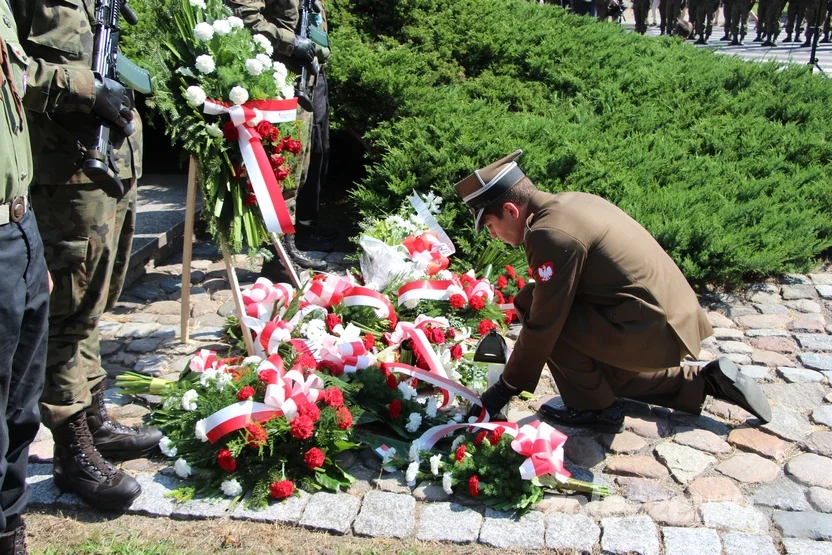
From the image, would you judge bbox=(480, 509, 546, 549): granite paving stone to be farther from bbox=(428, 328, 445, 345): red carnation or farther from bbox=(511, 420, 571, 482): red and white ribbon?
bbox=(428, 328, 445, 345): red carnation

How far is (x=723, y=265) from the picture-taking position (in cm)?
554

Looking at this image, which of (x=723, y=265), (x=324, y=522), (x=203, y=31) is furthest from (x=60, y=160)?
Result: (x=723, y=265)

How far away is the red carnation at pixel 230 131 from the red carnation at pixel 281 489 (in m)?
1.79

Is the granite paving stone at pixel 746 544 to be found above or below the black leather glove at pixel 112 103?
below

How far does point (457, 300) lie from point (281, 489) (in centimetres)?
177

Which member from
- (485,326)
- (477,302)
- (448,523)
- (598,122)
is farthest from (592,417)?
(598,122)

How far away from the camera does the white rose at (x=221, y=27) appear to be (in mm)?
4184

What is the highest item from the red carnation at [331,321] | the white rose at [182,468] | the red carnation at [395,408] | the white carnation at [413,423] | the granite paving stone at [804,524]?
the red carnation at [331,321]

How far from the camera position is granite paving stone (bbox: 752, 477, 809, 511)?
3389mm

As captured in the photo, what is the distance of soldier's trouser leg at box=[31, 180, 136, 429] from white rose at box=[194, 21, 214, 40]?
41.8 inches

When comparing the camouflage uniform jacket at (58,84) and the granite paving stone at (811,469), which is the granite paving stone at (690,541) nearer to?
the granite paving stone at (811,469)

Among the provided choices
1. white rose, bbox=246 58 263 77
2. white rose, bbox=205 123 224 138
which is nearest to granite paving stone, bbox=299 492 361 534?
white rose, bbox=205 123 224 138

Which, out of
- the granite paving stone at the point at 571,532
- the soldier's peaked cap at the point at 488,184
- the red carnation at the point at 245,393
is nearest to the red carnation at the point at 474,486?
the granite paving stone at the point at 571,532

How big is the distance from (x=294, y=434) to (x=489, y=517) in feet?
2.78
